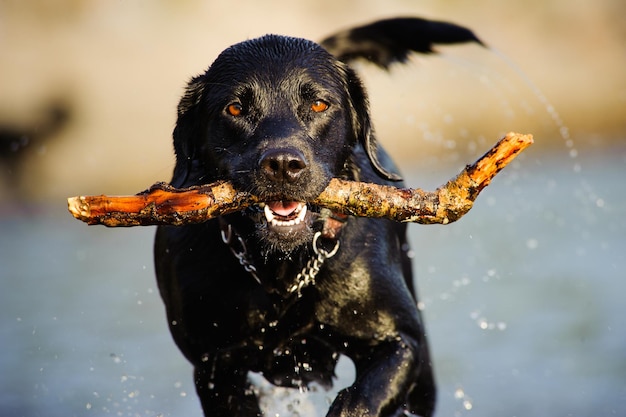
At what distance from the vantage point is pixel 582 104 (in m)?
15.6

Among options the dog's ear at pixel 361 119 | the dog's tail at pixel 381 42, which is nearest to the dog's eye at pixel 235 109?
the dog's ear at pixel 361 119

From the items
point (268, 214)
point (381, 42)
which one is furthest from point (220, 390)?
point (381, 42)

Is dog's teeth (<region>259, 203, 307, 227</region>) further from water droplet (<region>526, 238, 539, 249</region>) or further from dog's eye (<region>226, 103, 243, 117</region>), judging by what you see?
water droplet (<region>526, 238, 539, 249</region>)

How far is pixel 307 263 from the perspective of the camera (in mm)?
4500

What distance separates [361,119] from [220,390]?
4.40 feet

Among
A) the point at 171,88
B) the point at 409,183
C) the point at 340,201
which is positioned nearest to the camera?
the point at 340,201

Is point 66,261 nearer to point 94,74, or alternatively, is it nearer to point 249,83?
point 94,74

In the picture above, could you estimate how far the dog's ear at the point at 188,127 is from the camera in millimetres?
4555

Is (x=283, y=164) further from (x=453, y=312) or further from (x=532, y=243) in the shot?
(x=532, y=243)

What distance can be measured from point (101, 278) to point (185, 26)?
217 inches

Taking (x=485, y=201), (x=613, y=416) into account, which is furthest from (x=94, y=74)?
(x=613, y=416)

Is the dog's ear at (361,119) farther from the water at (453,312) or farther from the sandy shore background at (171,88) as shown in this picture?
the sandy shore background at (171,88)

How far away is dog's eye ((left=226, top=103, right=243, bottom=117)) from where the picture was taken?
4.33m

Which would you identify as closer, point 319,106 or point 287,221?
point 287,221
